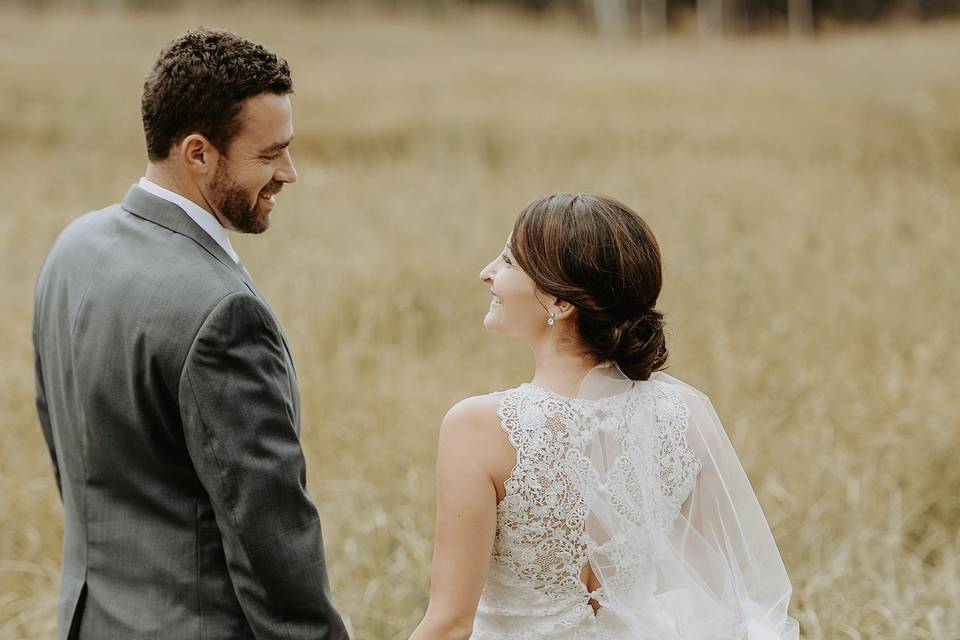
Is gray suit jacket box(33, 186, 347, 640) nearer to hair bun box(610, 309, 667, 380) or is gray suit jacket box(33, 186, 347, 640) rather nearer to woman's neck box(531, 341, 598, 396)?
woman's neck box(531, 341, 598, 396)

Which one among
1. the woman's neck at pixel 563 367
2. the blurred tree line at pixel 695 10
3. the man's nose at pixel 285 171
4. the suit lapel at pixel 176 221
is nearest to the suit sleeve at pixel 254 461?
the suit lapel at pixel 176 221

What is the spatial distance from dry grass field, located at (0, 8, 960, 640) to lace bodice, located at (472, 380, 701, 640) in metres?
0.69

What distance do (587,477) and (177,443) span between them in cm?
82

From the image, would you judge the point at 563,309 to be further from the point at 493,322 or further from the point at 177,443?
the point at 177,443

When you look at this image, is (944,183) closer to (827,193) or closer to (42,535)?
(827,193)

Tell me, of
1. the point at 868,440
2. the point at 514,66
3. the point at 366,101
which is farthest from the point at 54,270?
the point at 514,66

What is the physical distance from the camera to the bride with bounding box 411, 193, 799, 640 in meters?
1.94

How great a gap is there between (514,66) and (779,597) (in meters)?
13.6

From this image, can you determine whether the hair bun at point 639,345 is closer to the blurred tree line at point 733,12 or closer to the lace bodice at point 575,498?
the lace bodice at point 575,498

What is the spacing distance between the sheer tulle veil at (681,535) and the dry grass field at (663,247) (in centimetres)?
62

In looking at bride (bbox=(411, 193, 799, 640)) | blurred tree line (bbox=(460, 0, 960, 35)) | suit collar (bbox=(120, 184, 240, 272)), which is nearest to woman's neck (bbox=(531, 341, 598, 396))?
bride (bbox=(411, 193, 799, 640))

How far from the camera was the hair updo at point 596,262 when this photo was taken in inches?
76.0

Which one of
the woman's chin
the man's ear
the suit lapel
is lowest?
the woman's chin

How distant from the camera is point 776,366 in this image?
5.59 metres
